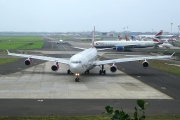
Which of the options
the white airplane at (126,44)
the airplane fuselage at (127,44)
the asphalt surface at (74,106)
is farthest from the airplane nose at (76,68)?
the airplane fuselage at (127,44)

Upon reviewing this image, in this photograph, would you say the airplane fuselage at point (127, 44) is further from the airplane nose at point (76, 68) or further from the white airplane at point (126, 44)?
the airplane nose at point (76, 68)

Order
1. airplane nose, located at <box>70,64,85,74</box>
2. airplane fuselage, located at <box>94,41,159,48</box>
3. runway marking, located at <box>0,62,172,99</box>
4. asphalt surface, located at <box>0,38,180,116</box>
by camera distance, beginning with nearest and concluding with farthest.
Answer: asphalt surface, located at <box>0,38,180,116</box> → runway marking, located at <box>0,62,172,99</box> → airplane nose, located at <box>70,64,85,74</box> → airplane fuselage, located at <box>94,41,159,48</box>

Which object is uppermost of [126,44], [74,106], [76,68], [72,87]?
[126,44]

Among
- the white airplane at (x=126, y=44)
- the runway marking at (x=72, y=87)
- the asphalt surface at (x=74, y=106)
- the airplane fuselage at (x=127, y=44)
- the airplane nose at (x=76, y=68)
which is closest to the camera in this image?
the asphalt surface at (x=74, y=106)

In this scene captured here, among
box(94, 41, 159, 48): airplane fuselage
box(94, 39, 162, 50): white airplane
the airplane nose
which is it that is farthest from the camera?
box(94, 41, 159, 48): airplane fuselage

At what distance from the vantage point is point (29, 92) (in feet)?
108

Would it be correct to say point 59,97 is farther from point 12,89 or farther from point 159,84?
point 159,84

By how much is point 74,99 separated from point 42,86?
882 centimetres

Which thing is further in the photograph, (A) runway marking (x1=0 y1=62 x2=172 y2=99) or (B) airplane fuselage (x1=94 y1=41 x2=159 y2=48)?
(B) airplane fuselage (x1=94 y1=41 x2=159 y2=48)

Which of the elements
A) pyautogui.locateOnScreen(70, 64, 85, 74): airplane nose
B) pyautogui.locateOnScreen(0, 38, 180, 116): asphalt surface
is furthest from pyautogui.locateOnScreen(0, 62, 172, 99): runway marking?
pyautogui.locateOnScreen(70, 64, 85, 74): airplane nose

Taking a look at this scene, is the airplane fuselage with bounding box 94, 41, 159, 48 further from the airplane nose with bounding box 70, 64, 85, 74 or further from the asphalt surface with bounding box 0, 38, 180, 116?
the asphalt surface with bounding box 0, 38, 180, 116

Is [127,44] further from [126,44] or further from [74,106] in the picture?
[74,106]

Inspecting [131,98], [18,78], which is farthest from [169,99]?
[18,78]

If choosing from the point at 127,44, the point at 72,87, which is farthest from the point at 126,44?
the point at 72,87
